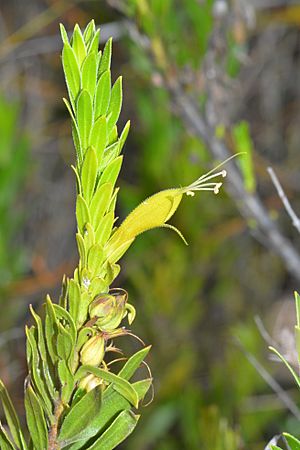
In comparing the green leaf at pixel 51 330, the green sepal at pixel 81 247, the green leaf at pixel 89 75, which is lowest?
the green leaf at pixel 51 330

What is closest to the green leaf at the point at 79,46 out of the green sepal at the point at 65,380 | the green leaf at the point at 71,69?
A: the green leaf at the point at 71,69

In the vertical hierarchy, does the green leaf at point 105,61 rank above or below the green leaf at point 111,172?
above

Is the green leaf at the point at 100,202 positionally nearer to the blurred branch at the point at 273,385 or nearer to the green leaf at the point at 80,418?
the green leaf at the point at 80,418

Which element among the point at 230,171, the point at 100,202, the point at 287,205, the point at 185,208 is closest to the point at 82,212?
the point at 100,202

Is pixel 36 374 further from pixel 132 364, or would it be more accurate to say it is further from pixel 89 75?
pixel 89 75

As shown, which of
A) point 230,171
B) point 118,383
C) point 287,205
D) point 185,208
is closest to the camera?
point 118,383

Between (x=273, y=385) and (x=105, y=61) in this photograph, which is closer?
(x=105, y=61)

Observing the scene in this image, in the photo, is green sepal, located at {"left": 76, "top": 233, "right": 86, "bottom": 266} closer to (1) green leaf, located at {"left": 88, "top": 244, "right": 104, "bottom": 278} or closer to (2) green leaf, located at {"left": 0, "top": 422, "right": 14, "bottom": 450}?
(1) green leaf, located at {"left": 88, "top": 244, "right": 104, "bottom": 278}
